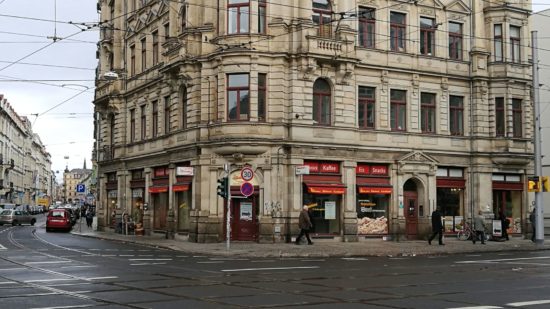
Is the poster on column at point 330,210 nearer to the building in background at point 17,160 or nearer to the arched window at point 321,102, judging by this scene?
the arched window at point 321,102

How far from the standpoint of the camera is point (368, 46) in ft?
116

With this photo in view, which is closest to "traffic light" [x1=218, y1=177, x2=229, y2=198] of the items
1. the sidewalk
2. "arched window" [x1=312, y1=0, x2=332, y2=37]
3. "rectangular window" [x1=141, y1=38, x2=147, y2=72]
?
the sidewalk

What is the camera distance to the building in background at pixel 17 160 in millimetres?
103369

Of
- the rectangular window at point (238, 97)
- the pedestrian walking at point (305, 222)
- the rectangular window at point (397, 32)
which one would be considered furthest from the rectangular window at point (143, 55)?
the pedestrian walking at point (305, 222)

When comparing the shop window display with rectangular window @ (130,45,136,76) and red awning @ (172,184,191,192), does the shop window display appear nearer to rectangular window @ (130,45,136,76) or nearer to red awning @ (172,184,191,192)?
red awning @ (172,184,191,192)

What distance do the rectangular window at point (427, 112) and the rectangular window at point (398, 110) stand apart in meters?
1.17

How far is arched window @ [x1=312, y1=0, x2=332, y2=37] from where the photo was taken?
1329 inches

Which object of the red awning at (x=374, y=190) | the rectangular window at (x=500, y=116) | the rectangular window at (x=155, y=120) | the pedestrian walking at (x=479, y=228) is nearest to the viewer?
the pedestrian walking at (x=479, y=228)

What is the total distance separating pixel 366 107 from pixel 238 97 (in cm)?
719

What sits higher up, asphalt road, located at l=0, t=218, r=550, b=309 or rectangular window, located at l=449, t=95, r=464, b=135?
rectangular window, located at l=449, t=95, r=464, b=135

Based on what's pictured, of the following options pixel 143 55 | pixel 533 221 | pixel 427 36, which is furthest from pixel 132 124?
pixel 533 221

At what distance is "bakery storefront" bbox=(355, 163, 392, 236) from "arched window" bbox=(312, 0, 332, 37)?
23.5 feet

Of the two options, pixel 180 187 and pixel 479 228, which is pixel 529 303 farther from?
pixel 180 187

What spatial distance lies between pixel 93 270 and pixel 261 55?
1677 centimetres
